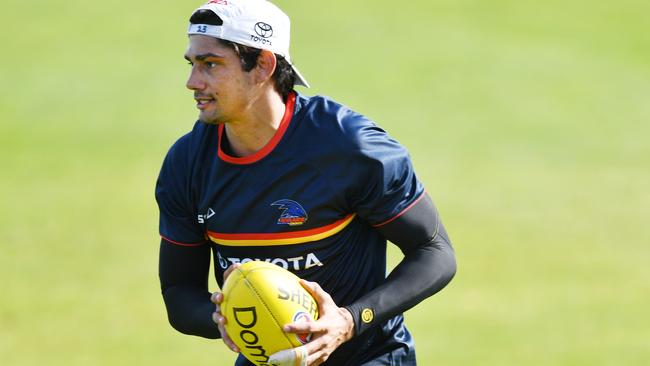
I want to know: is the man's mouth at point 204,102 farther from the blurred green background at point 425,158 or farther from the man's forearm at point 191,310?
the blurred green background at point 425,158

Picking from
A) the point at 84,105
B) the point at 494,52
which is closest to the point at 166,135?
the point at 84,105

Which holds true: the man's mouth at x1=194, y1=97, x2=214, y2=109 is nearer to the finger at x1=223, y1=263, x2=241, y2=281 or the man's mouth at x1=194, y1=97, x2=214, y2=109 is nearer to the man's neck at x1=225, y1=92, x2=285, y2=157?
the man's neck at x1=225, y1=92, x2=285, y2=157

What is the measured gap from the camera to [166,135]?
17875 mm

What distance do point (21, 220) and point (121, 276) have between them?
2177mm

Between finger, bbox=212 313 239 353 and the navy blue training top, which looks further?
the navy blue training top

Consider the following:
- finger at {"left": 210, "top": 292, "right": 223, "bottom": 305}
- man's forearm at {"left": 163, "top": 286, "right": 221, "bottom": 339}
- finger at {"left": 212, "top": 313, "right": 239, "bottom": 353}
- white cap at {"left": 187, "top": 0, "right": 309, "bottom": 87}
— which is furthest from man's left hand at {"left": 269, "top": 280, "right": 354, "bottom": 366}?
white cap at {"left": 187, "top": 0, "right": 309, "bottom": 87}

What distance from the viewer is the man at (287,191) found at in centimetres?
587

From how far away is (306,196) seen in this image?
5.93 metres

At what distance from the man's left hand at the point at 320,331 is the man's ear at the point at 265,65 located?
106 cm

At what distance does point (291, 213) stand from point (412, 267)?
2.04 ft

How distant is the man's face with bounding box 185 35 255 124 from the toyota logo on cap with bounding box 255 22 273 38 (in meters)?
0.17

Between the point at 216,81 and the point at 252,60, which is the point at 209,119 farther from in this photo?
the point at 252,60

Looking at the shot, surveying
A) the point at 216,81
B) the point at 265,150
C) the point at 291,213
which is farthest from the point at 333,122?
the point at 216,81

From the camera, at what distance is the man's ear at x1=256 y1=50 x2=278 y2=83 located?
603 cm
